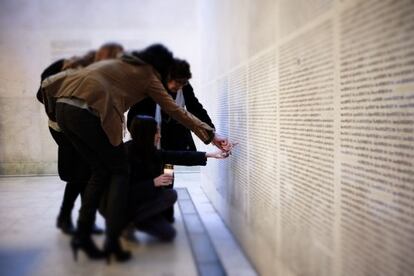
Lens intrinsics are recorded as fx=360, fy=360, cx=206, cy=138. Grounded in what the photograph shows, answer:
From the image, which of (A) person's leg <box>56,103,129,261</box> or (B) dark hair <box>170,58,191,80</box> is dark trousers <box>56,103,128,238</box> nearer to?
(A) person's leg <box>56,103,129,261</box>

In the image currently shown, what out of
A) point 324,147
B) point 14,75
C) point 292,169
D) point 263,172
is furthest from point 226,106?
point 14,75

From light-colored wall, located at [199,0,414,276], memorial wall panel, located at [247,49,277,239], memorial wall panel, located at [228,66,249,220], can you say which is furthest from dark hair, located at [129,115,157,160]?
memorial wall panel, located at [228,66,249,220]

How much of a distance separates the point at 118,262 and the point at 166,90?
1.60 ft

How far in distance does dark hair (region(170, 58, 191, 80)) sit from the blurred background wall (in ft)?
0.15

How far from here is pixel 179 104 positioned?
3.47 feet

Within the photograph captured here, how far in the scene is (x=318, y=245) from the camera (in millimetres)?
1174

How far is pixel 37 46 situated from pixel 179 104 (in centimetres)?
43

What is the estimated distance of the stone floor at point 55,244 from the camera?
98 cm

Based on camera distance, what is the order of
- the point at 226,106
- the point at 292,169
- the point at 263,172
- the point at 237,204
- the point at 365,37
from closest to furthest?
1. the point at 365,37
2. the point at 292,169
3. the point at 263,172
4. the point at 237,204
5. the point at 226,106

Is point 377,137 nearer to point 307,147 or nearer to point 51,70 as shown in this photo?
point 307,147

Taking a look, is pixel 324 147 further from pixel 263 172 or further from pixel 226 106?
pixel 226 106

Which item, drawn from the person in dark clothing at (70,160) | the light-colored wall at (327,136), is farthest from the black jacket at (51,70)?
the light-colored wall at (327,136)

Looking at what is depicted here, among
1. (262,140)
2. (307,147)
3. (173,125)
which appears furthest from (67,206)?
(262,140)

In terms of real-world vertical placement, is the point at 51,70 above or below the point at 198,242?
above
